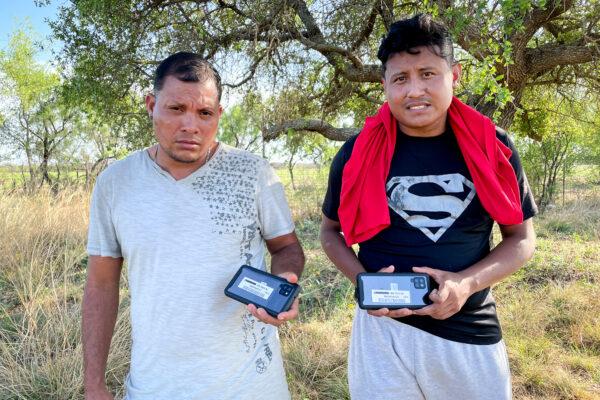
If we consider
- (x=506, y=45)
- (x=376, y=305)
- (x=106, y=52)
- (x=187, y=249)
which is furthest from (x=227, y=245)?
(x=106, y=52)

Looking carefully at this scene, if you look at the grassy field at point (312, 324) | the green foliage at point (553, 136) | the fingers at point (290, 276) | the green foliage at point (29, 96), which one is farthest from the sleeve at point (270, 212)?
the green foliage at point (29, 96)

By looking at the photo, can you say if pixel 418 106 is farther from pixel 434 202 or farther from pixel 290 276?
pixel 290 276

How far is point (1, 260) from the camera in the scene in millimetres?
5309

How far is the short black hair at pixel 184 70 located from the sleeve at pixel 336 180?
597 millimetres

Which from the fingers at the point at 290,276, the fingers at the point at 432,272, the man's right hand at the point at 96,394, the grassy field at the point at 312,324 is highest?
the fingers at the point at 432,272

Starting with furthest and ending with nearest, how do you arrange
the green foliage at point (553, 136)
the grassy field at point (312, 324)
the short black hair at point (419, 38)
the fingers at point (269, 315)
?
the green foliage at point (553, 136)
the grassy field at point (312, 324)
the short black hair at point (419, 38)
the fingers at point (269, 315)

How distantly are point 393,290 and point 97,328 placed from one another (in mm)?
1127

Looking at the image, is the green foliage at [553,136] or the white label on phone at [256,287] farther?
the green foliage at [553,136]

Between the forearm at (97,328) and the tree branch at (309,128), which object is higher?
the tree branch at (309,128)

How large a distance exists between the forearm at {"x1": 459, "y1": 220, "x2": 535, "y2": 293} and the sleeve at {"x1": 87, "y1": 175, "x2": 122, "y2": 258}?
1.31 meters

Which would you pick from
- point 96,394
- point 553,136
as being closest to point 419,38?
point 96,394

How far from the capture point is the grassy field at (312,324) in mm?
3236

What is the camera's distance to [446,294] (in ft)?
4.91

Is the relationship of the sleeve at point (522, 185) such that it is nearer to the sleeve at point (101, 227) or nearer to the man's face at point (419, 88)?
the man's face at point (419, 88)
